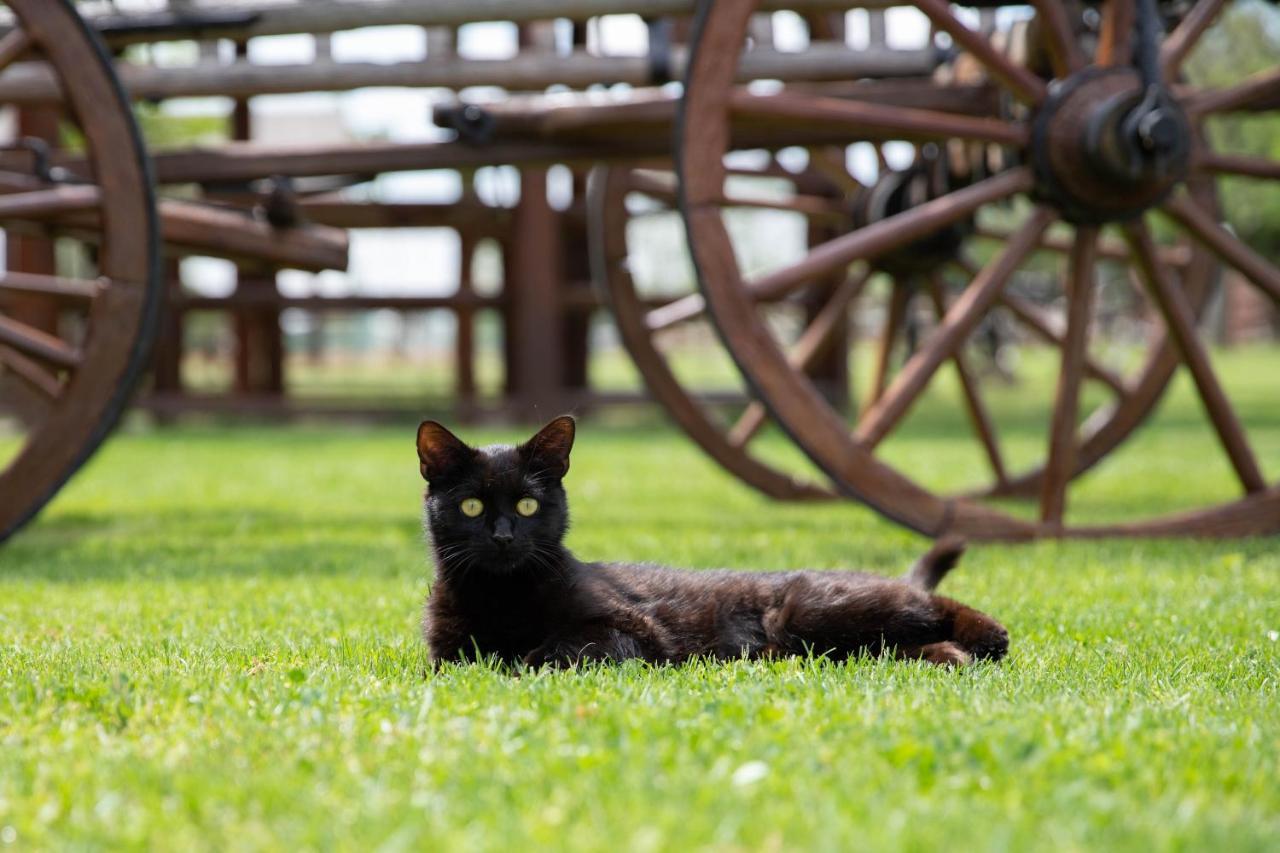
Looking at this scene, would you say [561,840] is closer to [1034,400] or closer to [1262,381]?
[1034,400]

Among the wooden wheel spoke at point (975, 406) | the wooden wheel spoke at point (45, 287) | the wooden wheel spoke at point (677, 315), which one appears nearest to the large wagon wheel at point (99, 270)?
the wooden wheel spoke at point (45, 287)

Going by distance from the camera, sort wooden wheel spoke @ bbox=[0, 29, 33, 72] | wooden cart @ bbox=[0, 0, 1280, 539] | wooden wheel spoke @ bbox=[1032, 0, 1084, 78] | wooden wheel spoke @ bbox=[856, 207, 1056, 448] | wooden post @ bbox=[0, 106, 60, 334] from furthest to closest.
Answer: wooden post @ bbox=[0, 106, 60, 334] < wooden wheel spoke @ bbox=[856, 207, 1056, 448] < wooden wheel spoke @ bbox=[1032, 0, 1084, 78] < wooden cart @ bbox=[0, 0, 1280, 539] < wooden wheel spoke @ bbox=[0, 29, 33, 72]

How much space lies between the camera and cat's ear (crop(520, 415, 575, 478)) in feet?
9.77

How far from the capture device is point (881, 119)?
14.5 feet

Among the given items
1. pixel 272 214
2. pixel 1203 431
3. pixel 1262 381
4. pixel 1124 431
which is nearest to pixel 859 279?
pixel 1124 431

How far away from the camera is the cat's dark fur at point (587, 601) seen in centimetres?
287

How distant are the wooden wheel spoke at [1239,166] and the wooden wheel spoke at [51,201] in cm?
367

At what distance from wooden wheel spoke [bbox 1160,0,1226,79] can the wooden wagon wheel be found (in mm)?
2004

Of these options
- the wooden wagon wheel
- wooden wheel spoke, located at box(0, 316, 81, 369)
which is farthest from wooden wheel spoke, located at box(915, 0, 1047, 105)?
wooden wheel spoke, located at box(0, 316, 81, 369)

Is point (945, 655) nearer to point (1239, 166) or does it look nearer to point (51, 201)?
point (1239, 166)

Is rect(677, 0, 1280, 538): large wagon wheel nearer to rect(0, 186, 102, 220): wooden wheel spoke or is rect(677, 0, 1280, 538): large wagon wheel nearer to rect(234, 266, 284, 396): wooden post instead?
rect(0, 186, 102, 220): wooden wheel spoke

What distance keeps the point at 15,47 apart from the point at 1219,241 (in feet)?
13.1

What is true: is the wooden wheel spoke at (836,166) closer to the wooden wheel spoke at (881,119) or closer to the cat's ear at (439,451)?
the wooden wheel spoke at (881,119)

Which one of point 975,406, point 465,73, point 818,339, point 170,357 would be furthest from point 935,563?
point 170,357
